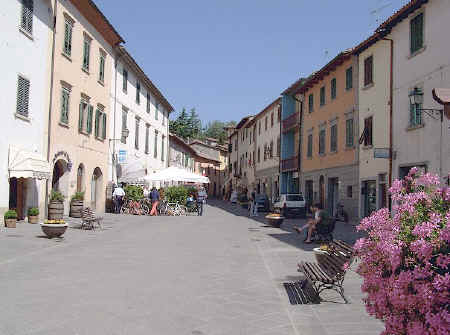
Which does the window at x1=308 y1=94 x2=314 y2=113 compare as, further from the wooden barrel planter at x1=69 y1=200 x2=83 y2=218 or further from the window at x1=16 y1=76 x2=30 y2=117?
the window at x1=16 y1=76 x2=30 y2=117

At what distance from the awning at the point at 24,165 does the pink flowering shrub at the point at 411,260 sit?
47.4 feet

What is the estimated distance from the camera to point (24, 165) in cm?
1642

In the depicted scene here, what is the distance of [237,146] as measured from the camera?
6862cm

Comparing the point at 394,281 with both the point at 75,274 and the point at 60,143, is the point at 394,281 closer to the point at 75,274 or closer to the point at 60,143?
the point at 75,274

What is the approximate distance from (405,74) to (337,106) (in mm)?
8492

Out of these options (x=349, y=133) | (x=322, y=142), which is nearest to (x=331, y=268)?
(x=349, y=133)

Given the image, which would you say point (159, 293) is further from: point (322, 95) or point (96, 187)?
point (322, 95)

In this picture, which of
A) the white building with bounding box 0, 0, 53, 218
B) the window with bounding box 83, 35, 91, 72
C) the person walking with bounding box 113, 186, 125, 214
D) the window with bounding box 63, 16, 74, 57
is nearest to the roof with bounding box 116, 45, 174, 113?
the window with bounding box 83, 35, 91, 72

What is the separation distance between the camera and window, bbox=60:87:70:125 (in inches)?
822

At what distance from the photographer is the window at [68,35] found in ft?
68.3

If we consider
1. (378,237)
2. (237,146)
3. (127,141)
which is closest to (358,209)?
(127,141)

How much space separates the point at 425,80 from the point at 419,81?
0.46 metres

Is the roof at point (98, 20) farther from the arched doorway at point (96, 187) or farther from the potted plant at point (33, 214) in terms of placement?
the potted plant at point (33, 214)

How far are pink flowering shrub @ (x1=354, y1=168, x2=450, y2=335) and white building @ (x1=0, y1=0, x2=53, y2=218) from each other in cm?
1450
